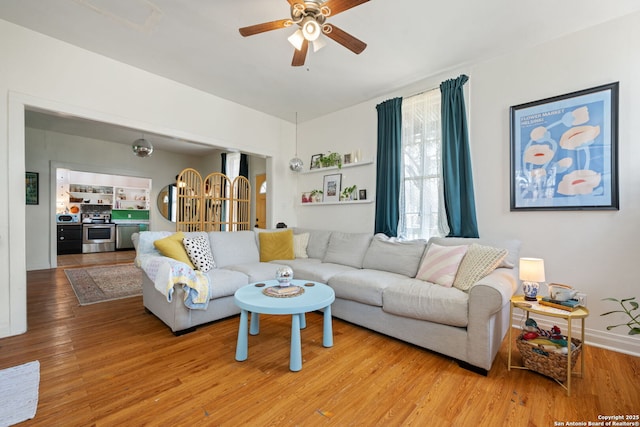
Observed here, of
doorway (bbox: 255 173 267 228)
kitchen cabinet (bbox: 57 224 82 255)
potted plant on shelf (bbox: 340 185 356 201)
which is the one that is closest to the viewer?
potted plant on shelf (bbox: 340 185 356 201)

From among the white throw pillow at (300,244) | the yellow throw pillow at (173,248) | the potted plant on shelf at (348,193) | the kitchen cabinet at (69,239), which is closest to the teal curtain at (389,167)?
the potted plant on shelf at (348,193)

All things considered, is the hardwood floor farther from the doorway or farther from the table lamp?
the doorway

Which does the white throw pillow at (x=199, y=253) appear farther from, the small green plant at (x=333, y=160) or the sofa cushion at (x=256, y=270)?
the small green plant at (x=333, y=160)

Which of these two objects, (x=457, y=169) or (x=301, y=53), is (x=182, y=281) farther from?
(x=457, y=169)

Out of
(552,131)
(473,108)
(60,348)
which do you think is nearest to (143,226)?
(60,348)

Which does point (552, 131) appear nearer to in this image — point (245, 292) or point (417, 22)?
point (417, 22)

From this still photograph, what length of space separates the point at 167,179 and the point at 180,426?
736 centimetres

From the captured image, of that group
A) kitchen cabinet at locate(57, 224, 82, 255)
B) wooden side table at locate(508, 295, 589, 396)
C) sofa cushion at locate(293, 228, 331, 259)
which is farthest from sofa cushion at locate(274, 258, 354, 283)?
kitchen cabinet at locate(57, 224, 82, 255)

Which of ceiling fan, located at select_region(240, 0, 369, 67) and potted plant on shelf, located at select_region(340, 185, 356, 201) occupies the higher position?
ceiling fan, located at select_region(240, 0, 369, 67)

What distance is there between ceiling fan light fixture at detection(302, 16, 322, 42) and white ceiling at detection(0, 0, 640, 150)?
1.43 ft

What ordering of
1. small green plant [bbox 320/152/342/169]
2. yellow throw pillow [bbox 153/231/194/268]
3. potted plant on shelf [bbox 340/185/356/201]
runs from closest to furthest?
yellow throw pillow [bbox 153/231/194/268]
potted plant on shelf [bbox 340/185/356/201]
small green plant [bbox 320/152/342/169]

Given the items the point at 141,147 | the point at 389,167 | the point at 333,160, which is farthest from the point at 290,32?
the point at 141,147

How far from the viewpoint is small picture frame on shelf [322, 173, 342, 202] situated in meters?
4.43

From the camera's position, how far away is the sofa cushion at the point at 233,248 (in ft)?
11.4
